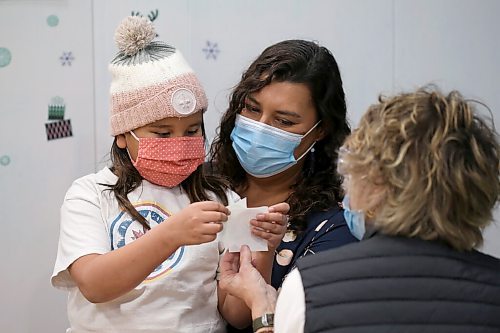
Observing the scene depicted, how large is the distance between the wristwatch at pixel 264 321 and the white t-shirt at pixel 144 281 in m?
0.26

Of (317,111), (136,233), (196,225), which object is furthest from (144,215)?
(317,111)

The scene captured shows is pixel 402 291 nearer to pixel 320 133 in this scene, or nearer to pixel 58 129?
pixel 320 133

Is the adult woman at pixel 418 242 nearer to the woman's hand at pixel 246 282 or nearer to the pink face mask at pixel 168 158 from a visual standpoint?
the woman's hand at pixel 246 282

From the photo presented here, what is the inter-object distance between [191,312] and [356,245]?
2.11 feet

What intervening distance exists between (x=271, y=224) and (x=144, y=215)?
337 mm

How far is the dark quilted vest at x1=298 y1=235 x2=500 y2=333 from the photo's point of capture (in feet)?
3.73

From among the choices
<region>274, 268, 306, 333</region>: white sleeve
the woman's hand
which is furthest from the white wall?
<region>274, 268, 306, 333</region>: white sleeve

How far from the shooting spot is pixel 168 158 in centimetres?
170

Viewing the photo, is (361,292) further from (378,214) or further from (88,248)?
(88,248)

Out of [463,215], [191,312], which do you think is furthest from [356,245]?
[191,312]

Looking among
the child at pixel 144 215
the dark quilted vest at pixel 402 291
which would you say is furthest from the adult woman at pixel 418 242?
the child at pixel 144 215

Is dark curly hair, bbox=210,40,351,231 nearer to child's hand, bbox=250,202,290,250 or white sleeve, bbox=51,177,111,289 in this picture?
child's hand, bbox=250,202,290,250

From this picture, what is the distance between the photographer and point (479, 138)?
1185mm

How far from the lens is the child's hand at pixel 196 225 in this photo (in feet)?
4.84
